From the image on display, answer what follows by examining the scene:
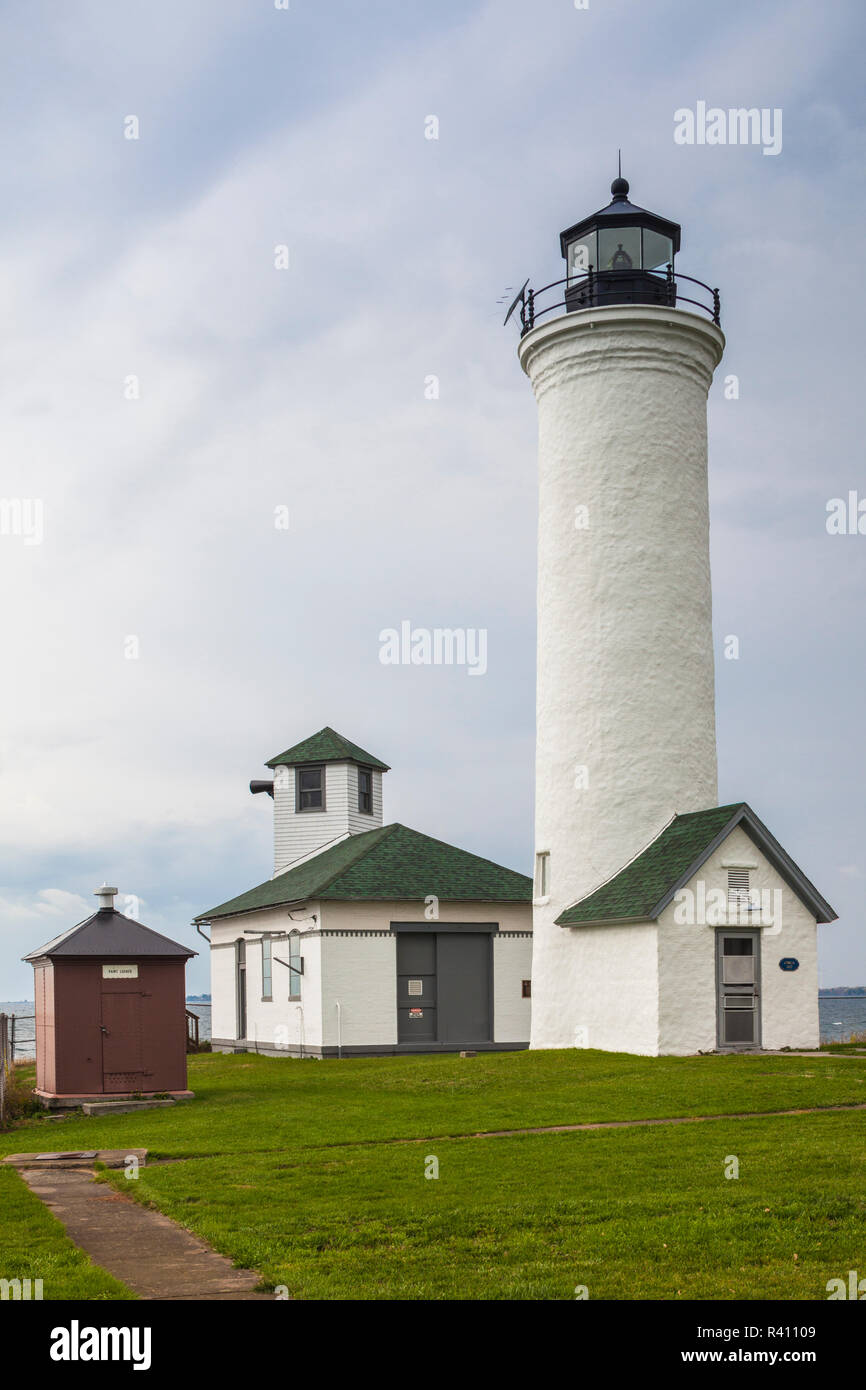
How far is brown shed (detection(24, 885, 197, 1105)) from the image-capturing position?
21656 mm

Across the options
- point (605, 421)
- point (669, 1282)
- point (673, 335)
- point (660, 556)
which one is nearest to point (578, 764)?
point (660, 556)

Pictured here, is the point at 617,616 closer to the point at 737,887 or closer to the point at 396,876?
the point at 737,887

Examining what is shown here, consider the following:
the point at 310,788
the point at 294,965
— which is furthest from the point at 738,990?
the point at 310,788

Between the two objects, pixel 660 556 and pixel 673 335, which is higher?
pixel 673 335

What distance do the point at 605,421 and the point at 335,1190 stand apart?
20.9m

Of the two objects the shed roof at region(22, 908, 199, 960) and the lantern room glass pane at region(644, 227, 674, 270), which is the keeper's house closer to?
the shed roof at region(22, 908, 199, 960)

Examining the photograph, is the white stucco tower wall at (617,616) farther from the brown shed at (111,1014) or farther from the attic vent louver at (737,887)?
the brown shed at (111,1014)

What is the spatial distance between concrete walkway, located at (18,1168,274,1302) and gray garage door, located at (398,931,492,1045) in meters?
19.9

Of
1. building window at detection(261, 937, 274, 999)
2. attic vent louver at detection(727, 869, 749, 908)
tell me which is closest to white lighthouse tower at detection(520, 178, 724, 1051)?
attic vent louver at detection(727, 869, 749, 908)

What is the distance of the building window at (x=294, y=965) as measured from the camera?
33.5 m

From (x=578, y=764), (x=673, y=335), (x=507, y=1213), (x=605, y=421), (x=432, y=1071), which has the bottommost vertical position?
(x=432, y=1071)

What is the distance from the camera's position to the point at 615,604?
28844mm
